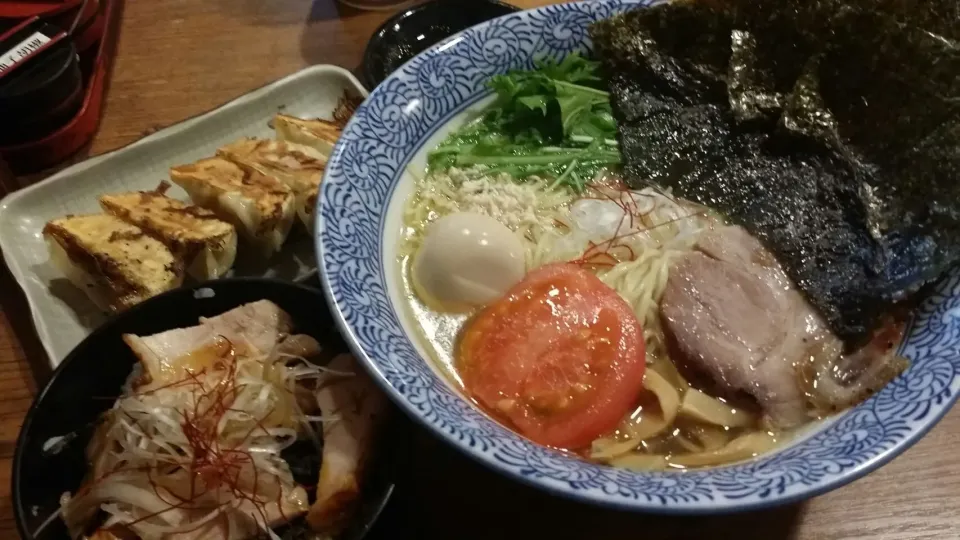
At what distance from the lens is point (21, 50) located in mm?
1837

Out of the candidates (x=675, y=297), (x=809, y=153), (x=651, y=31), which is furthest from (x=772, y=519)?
(x=651, y=31)

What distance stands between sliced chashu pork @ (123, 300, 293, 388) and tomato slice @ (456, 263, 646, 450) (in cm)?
38

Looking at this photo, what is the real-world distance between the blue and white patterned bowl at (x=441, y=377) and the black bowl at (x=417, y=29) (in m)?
0.51

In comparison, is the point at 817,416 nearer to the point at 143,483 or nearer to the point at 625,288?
the point at 625,288

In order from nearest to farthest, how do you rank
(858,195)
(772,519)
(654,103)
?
(772,519) < (858,195) < (654,103)

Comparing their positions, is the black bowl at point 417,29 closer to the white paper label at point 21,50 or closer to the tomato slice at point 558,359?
the white paper label at point 21,50

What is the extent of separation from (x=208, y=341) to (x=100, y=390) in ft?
0.75

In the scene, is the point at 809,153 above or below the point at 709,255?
above

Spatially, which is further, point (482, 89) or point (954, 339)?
point (482, 89)

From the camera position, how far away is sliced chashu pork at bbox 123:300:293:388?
1365 mm

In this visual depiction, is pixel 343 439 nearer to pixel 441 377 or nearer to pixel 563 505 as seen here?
pixel 441 377

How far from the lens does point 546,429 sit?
1235 millimetres

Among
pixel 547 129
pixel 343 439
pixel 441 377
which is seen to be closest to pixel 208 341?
pixel 343 439

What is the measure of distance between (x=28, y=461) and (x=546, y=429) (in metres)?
0.88
